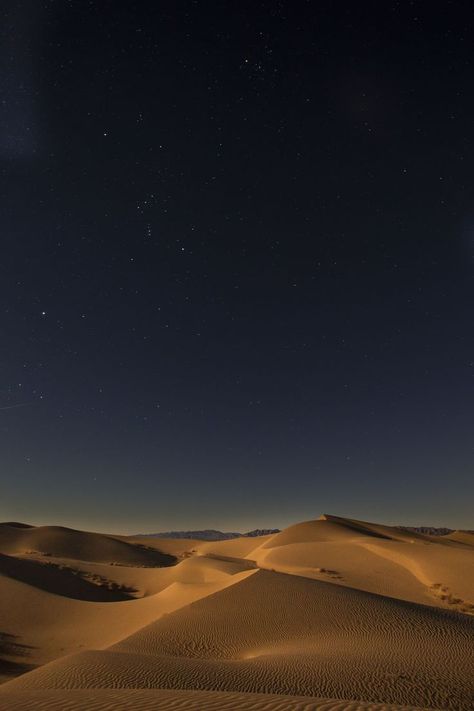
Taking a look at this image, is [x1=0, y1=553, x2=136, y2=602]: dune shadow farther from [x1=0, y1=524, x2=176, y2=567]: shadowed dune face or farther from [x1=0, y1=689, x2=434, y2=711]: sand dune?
[x1=0, y1=689, x2=434, y2=711]: sand dune

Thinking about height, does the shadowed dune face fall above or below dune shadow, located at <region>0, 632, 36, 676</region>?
below

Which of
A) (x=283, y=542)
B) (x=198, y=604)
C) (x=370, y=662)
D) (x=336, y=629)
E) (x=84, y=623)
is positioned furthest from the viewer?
(x=283, y=542)

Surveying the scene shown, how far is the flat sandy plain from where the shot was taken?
8.23 meters

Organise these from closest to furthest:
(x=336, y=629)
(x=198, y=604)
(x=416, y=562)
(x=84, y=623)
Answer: (x=336, y=629) → (x=198, y=604) → (x=84, y=623) → (x=416, y=562)

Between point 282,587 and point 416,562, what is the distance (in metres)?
17.3

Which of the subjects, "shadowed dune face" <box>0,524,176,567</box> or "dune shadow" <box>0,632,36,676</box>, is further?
"shadowed dune face" <box>0,524,176,567</box>

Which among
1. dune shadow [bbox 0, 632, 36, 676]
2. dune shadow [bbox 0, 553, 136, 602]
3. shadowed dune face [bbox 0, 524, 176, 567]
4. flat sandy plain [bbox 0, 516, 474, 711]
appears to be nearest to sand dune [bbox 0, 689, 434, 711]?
flat sandy plain [bbox 0, 516, 474, 711]

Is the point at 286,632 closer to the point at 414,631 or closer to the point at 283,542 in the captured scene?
the point at 414,631

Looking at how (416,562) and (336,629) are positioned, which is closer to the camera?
(336,629)

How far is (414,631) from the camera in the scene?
13.7m

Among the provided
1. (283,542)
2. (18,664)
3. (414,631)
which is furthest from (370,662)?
(283,542)

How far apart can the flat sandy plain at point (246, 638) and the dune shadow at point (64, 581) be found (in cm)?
14

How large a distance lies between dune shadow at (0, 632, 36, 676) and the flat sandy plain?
7 centimetres

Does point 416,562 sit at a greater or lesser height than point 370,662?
lesser
